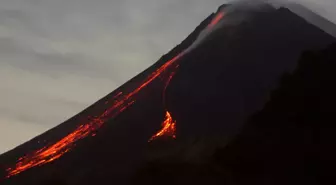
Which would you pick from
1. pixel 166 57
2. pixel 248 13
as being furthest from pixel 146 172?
pixel 248 13

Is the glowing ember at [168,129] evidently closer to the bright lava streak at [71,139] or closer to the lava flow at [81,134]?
the lava flow at [81,134]

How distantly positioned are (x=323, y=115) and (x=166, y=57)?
528 centimetres

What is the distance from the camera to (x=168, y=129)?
1460cm

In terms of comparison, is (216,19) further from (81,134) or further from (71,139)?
(71,139)

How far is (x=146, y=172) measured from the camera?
13.6m

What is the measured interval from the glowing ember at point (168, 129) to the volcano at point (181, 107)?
25mm

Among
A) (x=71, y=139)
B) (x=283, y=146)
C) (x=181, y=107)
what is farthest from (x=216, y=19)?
(x=71, y=139)

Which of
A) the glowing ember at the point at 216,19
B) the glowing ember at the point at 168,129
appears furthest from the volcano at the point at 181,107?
the glowing ember at the point at 216,19

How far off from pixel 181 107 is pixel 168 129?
39.9 inches

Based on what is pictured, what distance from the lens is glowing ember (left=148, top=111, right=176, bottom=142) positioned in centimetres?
1438

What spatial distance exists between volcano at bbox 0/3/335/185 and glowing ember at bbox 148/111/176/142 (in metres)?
0.02

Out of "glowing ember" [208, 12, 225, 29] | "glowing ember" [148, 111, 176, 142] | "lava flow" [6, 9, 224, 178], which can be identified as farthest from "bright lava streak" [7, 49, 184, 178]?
"glowing ember" [208, 12, 225, 29]

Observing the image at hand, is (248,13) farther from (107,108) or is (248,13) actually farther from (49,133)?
(49,133)

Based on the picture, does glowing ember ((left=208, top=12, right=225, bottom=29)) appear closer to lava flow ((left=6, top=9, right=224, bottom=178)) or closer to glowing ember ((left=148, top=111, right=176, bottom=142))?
lava flow ((left=6, top=9, right=224, bottom=178))
